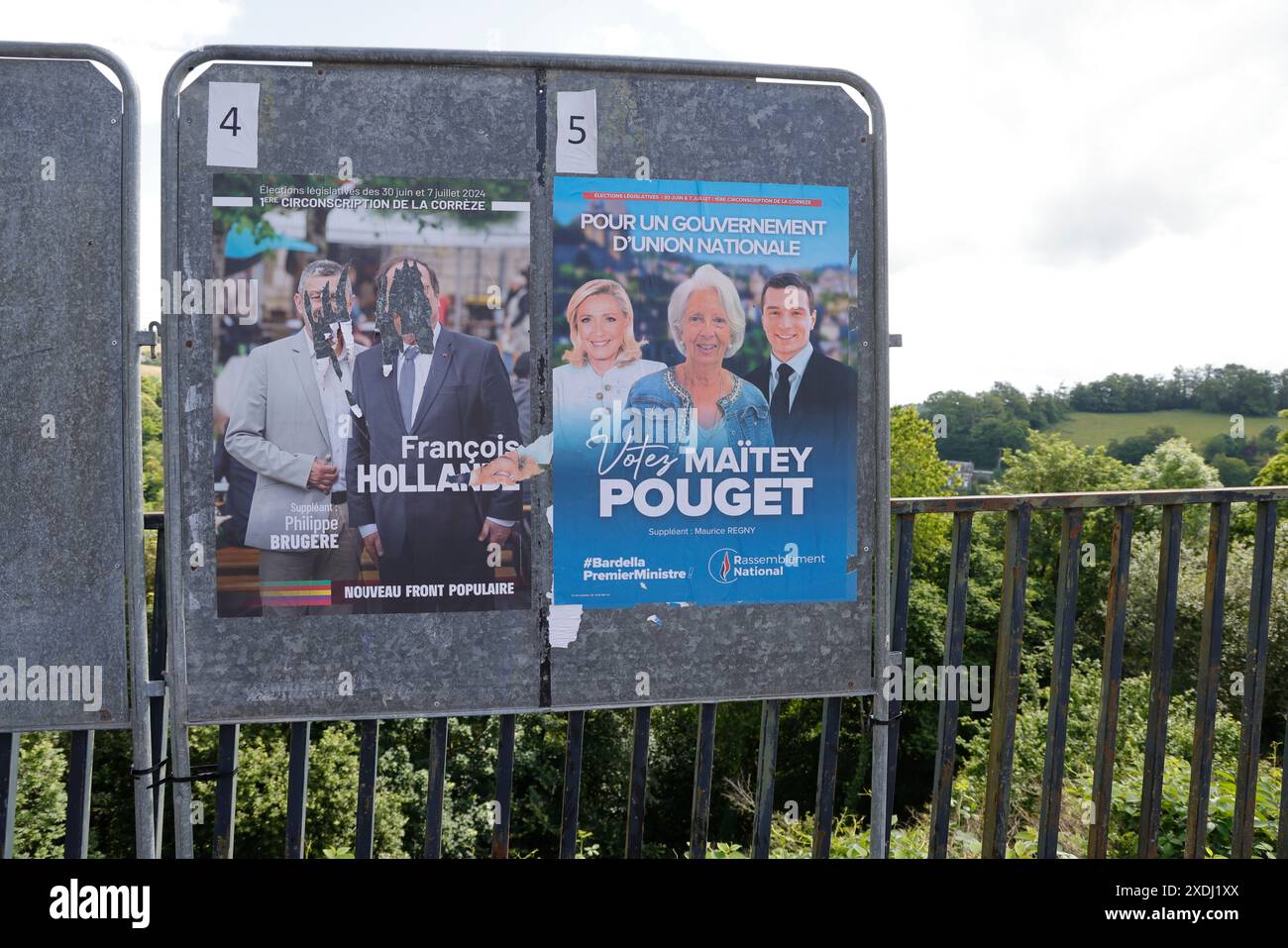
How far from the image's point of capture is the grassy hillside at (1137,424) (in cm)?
4991

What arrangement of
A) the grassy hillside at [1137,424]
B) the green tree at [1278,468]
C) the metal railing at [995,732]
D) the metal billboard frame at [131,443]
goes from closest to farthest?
1. the metal billboard frame at [131,443]
2. the metal railing at [995,732]
3. the green tree at [1278,468]
4. the grassy hillside at [1137,424]

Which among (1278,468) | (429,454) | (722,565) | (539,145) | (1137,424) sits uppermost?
(1137,424)

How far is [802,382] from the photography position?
2.84 meters

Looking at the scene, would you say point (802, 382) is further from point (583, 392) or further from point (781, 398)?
point (583, 392)

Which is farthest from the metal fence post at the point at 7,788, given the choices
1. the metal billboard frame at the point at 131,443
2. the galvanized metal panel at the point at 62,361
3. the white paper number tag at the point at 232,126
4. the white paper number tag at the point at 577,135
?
the white paper number tag at the point at 577,135

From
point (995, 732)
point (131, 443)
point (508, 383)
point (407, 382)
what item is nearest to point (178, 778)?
point (131, 443)

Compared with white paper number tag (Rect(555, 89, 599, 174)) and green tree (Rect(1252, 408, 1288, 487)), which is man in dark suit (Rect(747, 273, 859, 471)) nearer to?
white paper number tag (Rect(555, 89, 599, 174))

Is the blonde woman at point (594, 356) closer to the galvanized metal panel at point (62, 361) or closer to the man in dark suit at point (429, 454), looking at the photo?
the man in dark suit at point (429, 454)

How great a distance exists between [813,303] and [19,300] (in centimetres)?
232

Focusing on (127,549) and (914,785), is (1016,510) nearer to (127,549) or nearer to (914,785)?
(127,549)

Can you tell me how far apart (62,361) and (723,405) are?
6.31 feet

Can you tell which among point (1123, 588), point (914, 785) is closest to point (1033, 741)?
point (914, 785)

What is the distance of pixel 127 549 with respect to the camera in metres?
2.65

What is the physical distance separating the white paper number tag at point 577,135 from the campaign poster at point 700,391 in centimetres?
5
